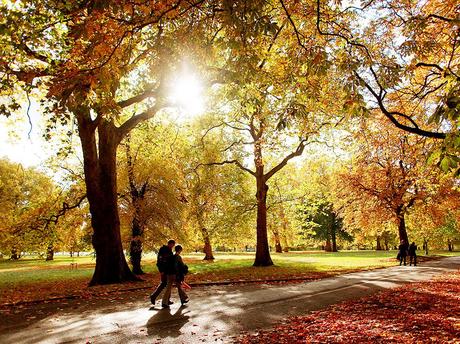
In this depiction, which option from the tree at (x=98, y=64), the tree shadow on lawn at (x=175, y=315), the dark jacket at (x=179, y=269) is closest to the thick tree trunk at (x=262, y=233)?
the tree at (x=98, y=64)

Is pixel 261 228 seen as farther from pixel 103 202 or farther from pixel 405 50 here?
pixel 405 50

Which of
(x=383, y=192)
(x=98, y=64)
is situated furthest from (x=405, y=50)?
(x=383, y=192)

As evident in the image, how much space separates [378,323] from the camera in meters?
8.00

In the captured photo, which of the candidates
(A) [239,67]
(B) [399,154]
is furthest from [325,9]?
(B) [399,154]

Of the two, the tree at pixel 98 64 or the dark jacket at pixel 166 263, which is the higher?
the tree at pixel 98 64

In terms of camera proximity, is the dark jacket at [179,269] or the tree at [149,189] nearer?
the dark jacket at [179,269]

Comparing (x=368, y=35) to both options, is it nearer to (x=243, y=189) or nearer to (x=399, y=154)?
(x=399, y=154)

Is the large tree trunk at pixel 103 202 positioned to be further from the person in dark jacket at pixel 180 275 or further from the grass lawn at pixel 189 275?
the person in dark jacket at pixel 180 275

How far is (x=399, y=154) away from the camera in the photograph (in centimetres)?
2083

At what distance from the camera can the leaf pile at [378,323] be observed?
22.1ft

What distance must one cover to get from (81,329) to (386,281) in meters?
13.5

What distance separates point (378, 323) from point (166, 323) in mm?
4895

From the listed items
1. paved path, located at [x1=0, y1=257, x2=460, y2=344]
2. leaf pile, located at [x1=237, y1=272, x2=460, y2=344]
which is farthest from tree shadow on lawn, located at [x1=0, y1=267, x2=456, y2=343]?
leaf pile, located at [x1=237, y1=272, x2=460, y2=344]

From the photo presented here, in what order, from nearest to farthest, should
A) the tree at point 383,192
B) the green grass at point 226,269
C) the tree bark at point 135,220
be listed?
the green grass at point 226,269 → the tree bark at point 135,220 → the tree at point 383,192
